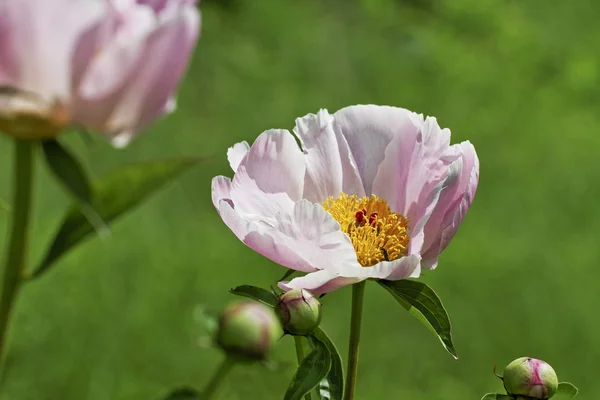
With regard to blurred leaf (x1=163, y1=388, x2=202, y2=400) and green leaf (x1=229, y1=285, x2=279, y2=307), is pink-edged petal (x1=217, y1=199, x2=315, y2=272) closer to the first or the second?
green leaf (x1=229, y1=285, x2=279, y2=307)

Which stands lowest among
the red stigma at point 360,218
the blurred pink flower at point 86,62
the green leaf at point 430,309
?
the red stigma at point 360,218

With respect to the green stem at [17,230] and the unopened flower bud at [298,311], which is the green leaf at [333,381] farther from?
the green stem at [17,230]

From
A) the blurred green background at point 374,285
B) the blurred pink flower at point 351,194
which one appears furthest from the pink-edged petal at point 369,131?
the blurred green background at point 374,285

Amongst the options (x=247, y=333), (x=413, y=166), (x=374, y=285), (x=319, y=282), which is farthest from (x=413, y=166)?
(x=374, y=285)

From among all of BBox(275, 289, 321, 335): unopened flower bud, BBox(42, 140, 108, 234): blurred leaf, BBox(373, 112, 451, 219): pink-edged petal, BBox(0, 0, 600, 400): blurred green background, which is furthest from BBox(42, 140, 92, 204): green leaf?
BBox(0, 0, 600, 400): blurred green background

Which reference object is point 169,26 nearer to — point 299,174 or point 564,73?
point 299,174

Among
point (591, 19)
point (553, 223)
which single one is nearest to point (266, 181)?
point (553, 223)
